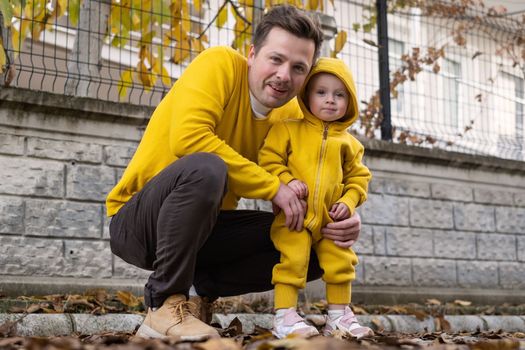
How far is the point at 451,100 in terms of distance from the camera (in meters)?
8.12

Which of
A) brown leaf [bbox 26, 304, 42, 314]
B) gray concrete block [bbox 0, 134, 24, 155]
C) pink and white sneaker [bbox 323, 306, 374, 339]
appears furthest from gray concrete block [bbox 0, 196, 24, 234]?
pink and white sneaker [bbox 323, 306, 374, 339]

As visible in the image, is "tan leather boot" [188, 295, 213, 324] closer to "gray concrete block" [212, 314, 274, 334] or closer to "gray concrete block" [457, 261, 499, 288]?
"gray concrete block" [212, 314, 274, 334]

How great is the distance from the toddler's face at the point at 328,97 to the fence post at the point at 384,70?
12.2ft

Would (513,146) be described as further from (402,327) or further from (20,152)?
(20,152)

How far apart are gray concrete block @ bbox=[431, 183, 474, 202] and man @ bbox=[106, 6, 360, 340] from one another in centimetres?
383

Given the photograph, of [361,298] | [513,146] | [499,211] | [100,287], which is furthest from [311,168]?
[513,146]

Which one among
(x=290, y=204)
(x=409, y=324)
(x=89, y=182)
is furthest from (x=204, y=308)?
(x=409, y=324)

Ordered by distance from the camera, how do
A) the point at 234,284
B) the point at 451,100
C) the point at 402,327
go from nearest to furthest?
the point at 234,284, the point at 402,327, the point at 451,100

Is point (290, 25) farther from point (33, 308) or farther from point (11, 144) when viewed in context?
point (11, 144)

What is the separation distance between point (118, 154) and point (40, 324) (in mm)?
1658

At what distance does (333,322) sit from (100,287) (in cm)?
222

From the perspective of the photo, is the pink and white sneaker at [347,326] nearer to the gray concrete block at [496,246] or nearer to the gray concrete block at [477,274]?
the gray concrete block at [477,274]

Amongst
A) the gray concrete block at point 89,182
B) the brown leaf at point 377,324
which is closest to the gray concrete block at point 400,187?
the brown leaf at point 377,324

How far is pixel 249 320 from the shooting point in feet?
15.6
